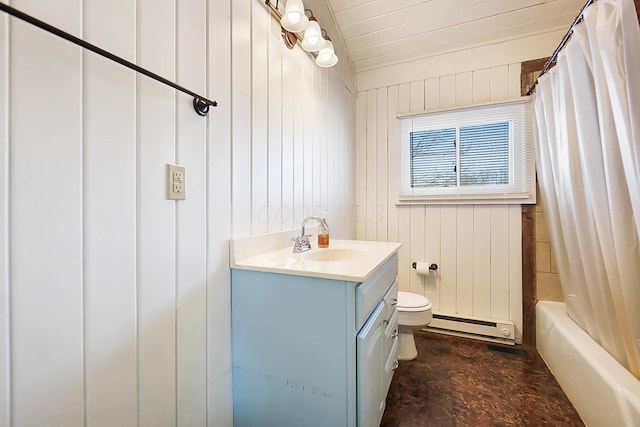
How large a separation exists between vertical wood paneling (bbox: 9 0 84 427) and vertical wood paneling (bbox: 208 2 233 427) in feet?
1.28

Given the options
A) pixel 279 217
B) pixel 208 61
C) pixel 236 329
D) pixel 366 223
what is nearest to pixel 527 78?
pixel 366 223

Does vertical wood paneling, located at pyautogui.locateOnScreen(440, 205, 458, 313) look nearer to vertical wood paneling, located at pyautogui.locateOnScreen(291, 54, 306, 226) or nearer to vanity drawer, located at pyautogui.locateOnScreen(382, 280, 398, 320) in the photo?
vanity drawer, located at pyautogui.locateOnScreen(382, 280, 398, 320)

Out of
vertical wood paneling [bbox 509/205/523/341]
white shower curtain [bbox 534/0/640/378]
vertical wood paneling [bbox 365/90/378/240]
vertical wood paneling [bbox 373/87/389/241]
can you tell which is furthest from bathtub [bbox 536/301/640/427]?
vertical wood paneling [bbox 365/90/378/240]

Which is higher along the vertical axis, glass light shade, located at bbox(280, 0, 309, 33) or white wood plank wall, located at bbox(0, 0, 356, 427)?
glass light shade, located at bbox(280, 0, 309, 33)

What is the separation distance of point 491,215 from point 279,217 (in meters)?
1.73

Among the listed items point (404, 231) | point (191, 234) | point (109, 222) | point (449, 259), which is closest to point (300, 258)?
point (191, 234)

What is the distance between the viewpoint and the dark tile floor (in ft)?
4.43

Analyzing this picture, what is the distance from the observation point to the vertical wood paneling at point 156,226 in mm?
767

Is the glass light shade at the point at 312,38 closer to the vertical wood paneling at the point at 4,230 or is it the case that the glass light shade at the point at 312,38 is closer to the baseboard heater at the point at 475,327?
the vertical wood paneling at the point at 4,230

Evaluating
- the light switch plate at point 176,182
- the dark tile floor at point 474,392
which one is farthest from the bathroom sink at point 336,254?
the dark tile floor at point 474,392

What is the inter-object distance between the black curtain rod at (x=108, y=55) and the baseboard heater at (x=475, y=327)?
2.27 m

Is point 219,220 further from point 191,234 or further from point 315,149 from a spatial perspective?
point 315,149

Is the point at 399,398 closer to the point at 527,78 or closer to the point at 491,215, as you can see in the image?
the point at 491,215

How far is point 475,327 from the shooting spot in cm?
214
